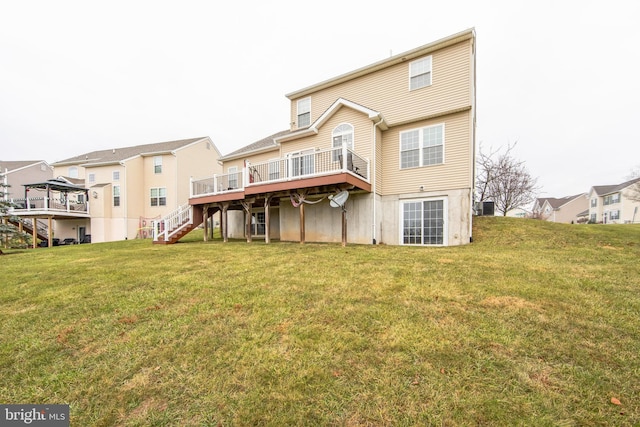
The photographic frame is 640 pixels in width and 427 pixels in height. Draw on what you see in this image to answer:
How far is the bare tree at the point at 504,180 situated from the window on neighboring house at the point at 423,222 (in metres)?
15.6

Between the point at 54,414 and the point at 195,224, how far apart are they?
13.1m

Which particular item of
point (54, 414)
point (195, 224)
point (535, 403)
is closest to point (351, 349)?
point (535, 403)

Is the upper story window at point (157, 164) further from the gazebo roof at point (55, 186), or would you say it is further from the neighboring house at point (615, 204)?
the neighboring house at point (615, 204)

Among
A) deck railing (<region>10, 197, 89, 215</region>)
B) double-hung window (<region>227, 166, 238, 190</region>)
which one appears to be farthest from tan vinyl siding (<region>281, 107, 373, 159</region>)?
deck railing (<region>10, 197, 89, 215</region>)

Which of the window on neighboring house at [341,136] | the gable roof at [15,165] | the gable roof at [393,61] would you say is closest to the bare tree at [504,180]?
the gable roof at [393,61]

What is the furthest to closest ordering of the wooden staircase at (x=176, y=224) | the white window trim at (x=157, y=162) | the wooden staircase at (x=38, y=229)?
the white window trim at (x=157, y=162) → the wooden staircase at (x=38, y=229) → the wooden staircase at (x=176, y=224)

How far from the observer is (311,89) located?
45.3 feet

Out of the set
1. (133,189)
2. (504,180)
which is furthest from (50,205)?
(504,180)

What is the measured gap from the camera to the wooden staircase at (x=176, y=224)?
43.3 feet

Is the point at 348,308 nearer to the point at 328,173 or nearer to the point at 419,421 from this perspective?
the point at 419,421

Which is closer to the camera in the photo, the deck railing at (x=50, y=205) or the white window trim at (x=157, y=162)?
the deck railing at (x=50, y=205)

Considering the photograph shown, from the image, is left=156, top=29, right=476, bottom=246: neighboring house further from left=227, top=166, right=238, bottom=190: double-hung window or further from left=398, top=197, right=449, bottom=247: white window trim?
left=227, top=166, right=238, bottom=190: double-hung window

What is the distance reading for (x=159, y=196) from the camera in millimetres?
23688

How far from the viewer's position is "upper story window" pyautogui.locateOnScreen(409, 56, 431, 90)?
10.7 metres
